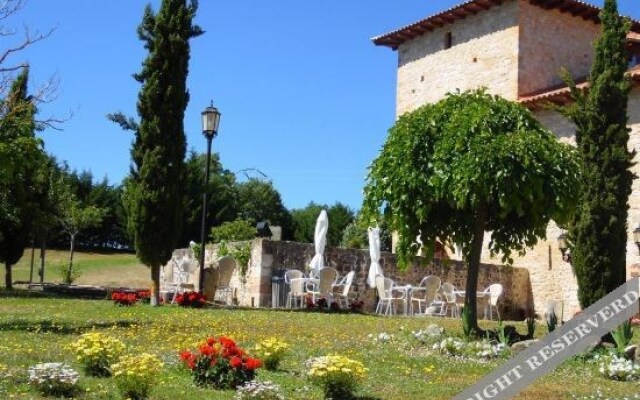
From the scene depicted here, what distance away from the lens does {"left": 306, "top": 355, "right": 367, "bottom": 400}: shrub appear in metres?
6.44

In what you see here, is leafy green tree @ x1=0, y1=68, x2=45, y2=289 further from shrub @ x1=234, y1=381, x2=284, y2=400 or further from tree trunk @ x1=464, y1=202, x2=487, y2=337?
shrub @ x1=234, y1=381, x2=284, y2=400

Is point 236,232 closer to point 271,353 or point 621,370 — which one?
point 271,353

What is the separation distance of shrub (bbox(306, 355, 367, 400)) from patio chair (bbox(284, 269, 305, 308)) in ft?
31.3

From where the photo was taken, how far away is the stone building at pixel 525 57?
2231cm

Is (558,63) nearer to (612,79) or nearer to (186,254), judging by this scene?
(612,79)

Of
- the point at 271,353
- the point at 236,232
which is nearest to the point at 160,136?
the point at 271,353

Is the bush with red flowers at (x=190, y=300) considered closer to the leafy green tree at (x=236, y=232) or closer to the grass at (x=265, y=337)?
the grass at (x=265, y=337)

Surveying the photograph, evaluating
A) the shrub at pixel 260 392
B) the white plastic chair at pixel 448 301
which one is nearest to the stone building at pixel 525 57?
the white plastic chair at pixel 448 301

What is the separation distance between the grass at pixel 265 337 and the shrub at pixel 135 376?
0.20m

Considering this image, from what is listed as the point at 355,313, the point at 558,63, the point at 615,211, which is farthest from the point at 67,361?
the point at 558,63

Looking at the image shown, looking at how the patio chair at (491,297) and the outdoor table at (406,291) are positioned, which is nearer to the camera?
the outdoor table at (406,291)

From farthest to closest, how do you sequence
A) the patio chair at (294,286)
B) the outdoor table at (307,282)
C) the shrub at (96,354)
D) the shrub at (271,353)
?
1. the patio chair at (294,286)
2. the outdoor table at (307,282)
3. the shrub at (271,353)
4. the shrub at (96,354)

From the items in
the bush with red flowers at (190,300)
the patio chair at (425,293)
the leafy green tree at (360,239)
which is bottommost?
the bush with red flowers at (190,300)

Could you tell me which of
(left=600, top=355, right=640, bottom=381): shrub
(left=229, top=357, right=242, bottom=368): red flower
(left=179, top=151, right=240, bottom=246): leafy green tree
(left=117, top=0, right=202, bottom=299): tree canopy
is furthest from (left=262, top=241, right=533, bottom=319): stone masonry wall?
(left=179, top=151, right=240, bottom=246): leafy green tree
